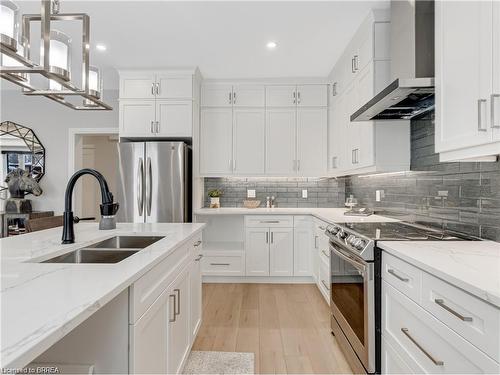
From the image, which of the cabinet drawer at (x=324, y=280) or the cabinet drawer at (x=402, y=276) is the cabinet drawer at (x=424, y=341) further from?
the cabinet drawer at (x=324, y=280)

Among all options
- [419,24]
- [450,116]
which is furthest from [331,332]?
[419,24]

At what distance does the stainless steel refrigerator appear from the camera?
3.68 m

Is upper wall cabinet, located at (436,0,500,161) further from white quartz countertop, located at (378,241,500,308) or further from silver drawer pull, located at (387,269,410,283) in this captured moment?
silver drawer pull, located at (387,269,410,283)

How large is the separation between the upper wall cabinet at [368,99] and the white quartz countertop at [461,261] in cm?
114

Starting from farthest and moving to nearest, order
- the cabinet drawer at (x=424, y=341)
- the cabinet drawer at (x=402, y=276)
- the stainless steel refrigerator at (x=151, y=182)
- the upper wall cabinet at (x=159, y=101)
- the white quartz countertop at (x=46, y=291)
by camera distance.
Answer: the upper wall cabinet at (x=159, y=101), the stainless steel refrigerator at (x=151, y=182), the cabinet drawer at (x=402, y=276), the cabinet drawer at (x=424, y=341), the white quartz countertop at (x=46, y=291)

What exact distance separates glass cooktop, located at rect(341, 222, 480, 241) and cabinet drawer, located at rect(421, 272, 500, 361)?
579mm

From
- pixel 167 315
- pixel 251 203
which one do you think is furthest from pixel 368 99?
Answer: pixel 167 315

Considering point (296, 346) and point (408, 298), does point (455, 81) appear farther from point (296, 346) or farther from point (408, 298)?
point (296, 346)

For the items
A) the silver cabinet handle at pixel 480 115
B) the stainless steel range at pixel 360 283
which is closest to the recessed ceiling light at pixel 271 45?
the stainless steel range at pixel 360 283

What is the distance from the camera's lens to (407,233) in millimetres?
2041

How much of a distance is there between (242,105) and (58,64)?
2.79m

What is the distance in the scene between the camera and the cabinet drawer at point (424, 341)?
102cm

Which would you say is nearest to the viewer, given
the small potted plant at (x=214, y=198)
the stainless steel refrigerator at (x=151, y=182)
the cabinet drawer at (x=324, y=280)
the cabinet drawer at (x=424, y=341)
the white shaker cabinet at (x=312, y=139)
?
the cabinet drawer at (x=424, y=341)

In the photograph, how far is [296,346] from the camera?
2.42 m
